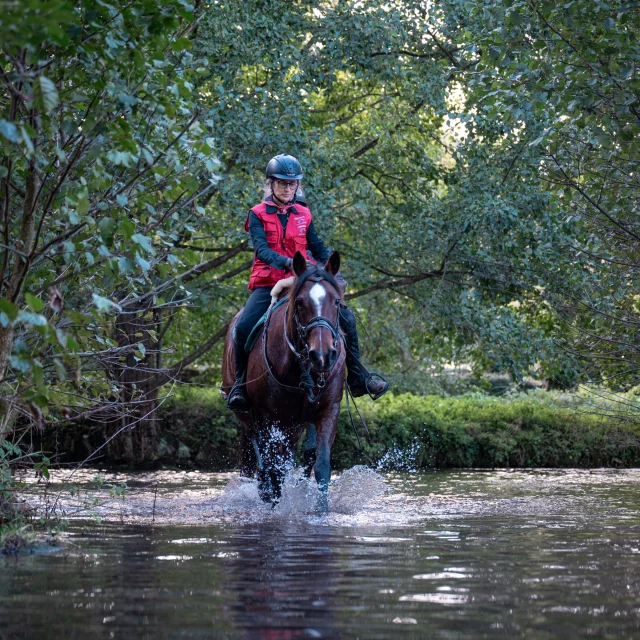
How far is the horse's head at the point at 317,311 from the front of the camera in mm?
8711

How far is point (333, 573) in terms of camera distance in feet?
18.6

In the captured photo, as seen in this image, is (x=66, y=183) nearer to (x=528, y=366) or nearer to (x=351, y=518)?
(x=351, y=518)

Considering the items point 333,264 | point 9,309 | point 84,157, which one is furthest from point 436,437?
point 9,309

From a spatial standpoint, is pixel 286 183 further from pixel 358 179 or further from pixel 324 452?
pixel 358 179

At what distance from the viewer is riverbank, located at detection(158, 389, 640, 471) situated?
18.3 m

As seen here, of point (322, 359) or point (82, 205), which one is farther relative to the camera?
point (322, 359)

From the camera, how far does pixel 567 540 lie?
24.2ft

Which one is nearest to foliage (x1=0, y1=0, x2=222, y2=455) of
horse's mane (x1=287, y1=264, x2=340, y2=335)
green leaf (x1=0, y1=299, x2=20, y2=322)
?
green leaf (x1=0, y1=299, x2=20, y2=322)

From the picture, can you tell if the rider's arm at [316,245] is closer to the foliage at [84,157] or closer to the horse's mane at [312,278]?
the horse's mane at [312,278]

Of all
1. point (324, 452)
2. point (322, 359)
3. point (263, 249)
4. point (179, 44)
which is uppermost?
point (179, 44)

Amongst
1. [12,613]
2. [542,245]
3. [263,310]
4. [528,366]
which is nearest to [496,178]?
[542,245]

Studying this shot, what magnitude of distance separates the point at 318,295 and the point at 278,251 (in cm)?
169

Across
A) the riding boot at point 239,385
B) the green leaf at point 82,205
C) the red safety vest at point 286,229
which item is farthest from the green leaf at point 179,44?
the riding boot at point 239,385

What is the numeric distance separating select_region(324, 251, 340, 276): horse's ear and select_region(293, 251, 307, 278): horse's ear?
0.20 m
